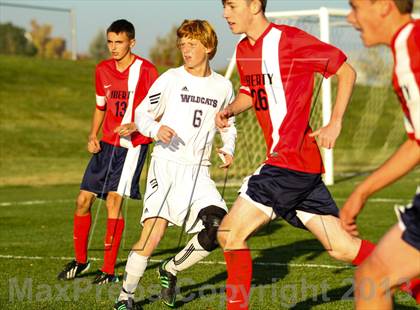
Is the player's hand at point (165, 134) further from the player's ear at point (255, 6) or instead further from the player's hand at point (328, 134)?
the player's hand at point (328, 134)

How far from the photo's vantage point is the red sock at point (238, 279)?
615 centimetres

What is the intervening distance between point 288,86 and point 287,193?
0.71m

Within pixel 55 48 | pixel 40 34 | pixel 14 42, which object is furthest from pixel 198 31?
pixel 55 48

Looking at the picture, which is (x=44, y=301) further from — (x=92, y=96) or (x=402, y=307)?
(x=92, y=96)

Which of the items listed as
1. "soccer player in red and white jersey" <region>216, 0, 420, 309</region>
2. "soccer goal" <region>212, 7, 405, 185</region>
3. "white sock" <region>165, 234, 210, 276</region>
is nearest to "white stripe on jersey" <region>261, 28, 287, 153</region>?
"soccer player in red and white jersey" <region>216, 0, 420, 309</region>

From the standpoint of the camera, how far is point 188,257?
757cm

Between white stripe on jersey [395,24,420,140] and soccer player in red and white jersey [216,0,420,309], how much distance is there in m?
1.56

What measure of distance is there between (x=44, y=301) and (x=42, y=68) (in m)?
34.0

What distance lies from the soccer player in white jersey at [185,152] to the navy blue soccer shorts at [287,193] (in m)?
1.06

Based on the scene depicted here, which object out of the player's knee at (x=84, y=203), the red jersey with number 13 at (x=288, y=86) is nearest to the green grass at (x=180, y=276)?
the player's knee at (x=84, y=203)

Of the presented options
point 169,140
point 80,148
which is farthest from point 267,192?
point 80,148

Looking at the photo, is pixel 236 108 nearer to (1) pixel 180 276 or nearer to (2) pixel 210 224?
(2) pixel 210 224

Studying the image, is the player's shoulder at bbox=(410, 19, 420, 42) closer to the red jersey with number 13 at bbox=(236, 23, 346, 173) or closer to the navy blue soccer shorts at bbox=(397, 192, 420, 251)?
the navy blue soccer shorts at bbox=(397, 192, 420, 251)

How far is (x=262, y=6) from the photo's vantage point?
6586 mm
